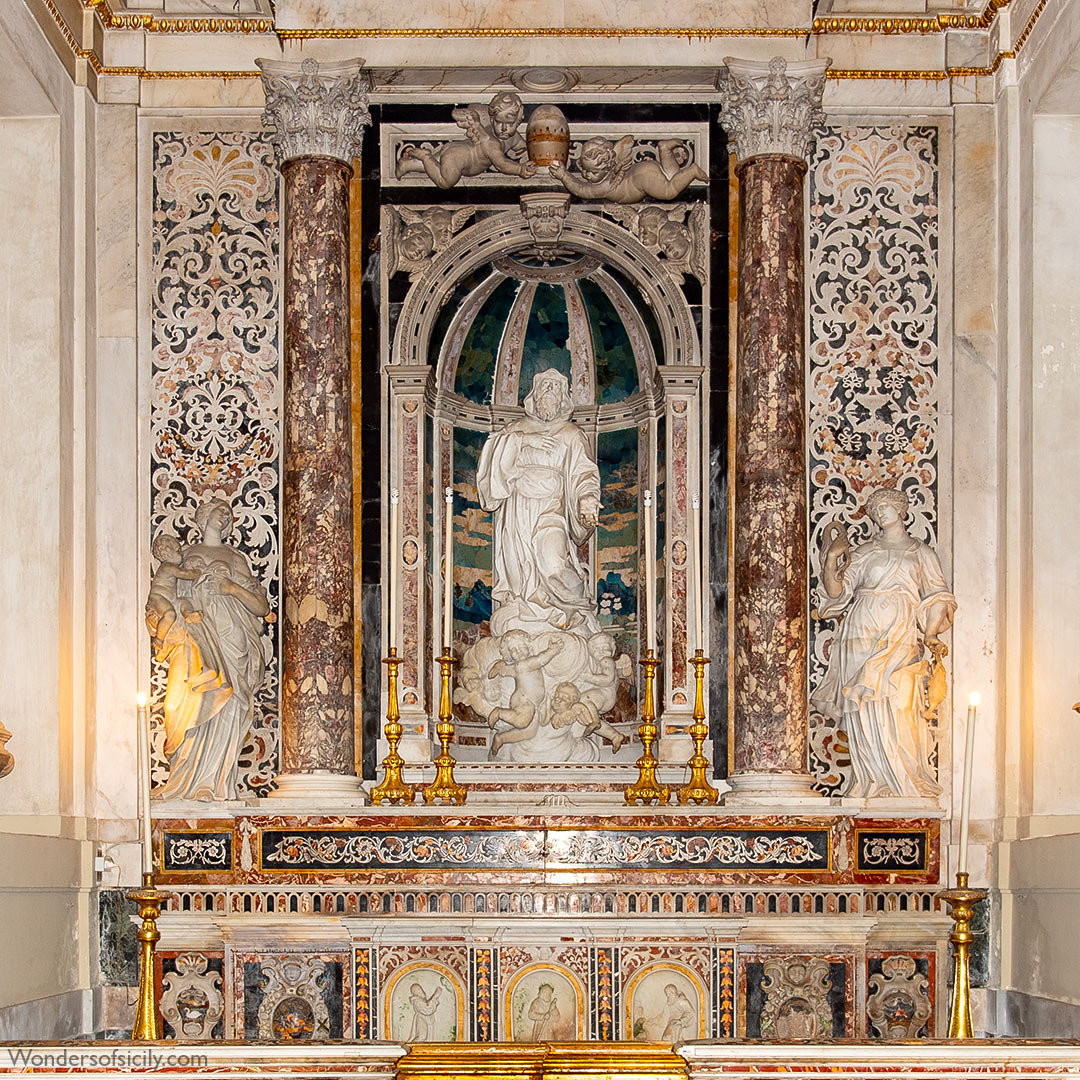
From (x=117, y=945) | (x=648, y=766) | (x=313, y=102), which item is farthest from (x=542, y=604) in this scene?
(x=313, y=102)

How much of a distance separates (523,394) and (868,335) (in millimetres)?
2700

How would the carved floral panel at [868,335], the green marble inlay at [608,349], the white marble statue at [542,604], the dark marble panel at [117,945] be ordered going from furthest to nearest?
the green marble inlay at [608,349] → the carved floral panel at [868,335] → the white marble statue at [542,604] → the dark marble panel at [117,945]

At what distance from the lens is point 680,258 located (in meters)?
14.5

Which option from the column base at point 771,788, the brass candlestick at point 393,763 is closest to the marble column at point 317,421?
the brass candlestick at point 393,763

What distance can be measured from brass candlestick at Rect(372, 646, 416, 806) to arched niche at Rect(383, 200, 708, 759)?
3.18 ft

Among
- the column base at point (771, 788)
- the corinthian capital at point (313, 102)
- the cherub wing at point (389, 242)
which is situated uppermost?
the corinthian capital at point (313, 102)

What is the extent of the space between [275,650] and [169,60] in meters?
4.34

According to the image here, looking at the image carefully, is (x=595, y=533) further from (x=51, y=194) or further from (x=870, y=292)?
(x=51, y=194)

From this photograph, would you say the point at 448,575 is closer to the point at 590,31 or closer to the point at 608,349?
the point at 608,349

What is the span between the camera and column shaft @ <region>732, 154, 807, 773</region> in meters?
13.5

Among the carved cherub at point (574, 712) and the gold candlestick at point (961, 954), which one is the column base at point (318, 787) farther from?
the gold candlestick at point (961, 954)

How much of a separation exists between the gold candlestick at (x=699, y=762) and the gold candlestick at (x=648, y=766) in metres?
0.16

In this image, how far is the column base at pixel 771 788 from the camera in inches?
519

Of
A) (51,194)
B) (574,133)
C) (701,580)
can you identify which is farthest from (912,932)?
(51,194)
